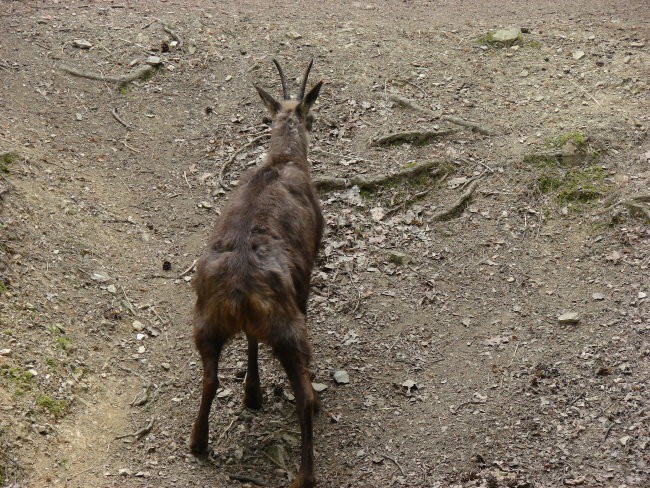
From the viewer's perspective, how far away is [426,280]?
8969 mm

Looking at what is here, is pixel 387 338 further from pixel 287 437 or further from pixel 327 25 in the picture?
pixel 327 25

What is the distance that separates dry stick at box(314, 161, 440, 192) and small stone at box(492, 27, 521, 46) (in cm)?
324

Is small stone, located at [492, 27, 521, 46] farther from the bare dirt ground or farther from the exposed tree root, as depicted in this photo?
the exposed tree root

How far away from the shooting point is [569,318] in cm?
798

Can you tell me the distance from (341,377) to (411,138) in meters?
3.98

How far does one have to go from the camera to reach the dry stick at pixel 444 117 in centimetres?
1064

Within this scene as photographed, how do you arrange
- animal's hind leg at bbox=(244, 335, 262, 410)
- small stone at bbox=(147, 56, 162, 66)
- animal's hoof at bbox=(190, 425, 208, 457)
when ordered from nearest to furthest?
animal's hoof at bbox=(190, 425, 208, 457) < animal's hind leg at bbox=(244, 335, 262, 410) < small stone at bbox=(147, 56, 162, 66)

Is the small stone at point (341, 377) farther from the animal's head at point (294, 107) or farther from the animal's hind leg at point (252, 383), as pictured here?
the animal's head at point (294, 107)

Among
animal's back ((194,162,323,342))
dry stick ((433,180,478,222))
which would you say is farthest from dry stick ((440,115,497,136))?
animal's back ((194,162,323,342))

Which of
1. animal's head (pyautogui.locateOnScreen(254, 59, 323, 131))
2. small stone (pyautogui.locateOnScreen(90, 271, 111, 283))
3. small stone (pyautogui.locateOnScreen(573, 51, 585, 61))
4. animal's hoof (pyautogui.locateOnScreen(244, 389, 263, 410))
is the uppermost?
small stone (pyautogui.locateOnScreen(573, 51, 585, 61))

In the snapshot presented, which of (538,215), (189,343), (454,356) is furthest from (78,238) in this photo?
(538,215)

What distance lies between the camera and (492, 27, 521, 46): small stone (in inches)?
484

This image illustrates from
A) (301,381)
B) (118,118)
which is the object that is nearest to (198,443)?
(301,381)

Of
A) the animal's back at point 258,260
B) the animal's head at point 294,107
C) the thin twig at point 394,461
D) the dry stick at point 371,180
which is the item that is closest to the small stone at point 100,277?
the animal's back at point 258,260
